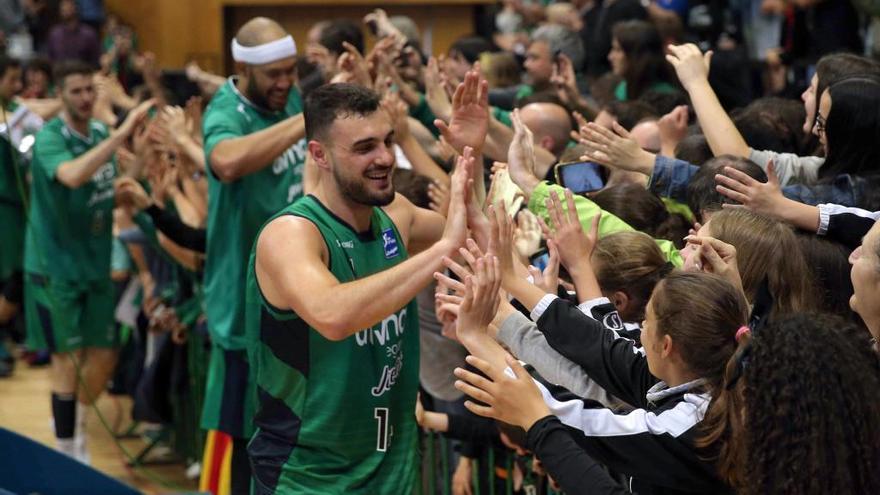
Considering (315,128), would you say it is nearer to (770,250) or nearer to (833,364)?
(770,250)

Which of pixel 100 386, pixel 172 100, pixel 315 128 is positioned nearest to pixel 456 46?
pixel 172 100

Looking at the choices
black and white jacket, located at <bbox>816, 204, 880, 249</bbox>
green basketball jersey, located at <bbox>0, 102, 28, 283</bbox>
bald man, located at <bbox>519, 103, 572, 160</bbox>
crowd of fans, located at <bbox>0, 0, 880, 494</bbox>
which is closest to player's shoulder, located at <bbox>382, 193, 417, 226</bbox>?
crowd of fans, located at <bbox>0, 0, 880, 494</bbox>

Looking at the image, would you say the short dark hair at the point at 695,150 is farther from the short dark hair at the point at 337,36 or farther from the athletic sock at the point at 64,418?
the athletic sock at the point at 64,418

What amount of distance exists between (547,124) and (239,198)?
134 cm

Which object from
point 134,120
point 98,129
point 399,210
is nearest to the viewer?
point 399,210

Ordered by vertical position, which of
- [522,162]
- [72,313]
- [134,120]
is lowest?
[72,313]

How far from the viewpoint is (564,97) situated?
6238 mm

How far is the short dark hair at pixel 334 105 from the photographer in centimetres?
383

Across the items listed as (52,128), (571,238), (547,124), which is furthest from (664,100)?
(52,128)

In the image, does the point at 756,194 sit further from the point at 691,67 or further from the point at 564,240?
the point at 691,67

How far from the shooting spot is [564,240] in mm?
3443

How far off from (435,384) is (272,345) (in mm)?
1380

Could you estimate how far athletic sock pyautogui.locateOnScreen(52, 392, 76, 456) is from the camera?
699 cm

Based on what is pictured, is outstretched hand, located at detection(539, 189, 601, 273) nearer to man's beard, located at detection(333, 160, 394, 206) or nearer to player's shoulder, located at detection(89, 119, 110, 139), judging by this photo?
man's beard, located at detection(333, 160, 394, 206)
